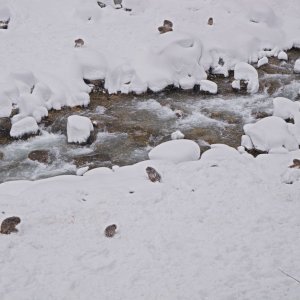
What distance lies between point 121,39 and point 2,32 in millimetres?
3628

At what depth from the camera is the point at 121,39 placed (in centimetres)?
1278

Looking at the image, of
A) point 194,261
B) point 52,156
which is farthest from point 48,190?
point 194,261

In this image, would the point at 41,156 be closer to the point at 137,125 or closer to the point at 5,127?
the point at 5,127

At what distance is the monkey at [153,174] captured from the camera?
24.5 feet

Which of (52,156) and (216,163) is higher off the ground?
(216,163)

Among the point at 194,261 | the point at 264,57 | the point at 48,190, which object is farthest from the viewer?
the point at 264,57

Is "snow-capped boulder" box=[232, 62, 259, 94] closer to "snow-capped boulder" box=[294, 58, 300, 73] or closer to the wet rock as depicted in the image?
"snow-capped boulder" box=[294, 58, 300, 73]

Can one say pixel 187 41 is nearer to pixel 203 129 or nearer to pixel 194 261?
pixel 203 129

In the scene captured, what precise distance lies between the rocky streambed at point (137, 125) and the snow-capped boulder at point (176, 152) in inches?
20.0

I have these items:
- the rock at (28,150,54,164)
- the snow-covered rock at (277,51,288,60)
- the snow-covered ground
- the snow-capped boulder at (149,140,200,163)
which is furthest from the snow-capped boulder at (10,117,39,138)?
the snow-covered rock at (277,51,288,60)

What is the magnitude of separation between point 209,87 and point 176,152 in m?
3.66

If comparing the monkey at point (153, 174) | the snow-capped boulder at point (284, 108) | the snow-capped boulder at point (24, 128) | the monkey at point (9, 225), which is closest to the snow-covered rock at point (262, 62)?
the snow-capped boulder at point (284, 108)

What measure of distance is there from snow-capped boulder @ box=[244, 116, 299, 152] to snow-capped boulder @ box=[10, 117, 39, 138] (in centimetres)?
476

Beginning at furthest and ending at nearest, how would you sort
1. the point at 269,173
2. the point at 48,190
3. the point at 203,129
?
the point at 203,129, the point at 269,173, the point at 48,190
